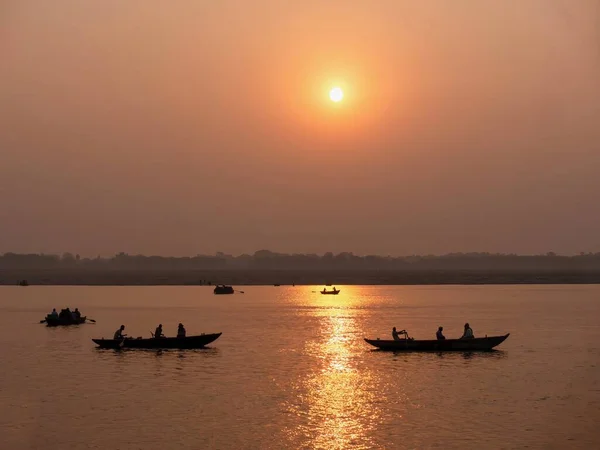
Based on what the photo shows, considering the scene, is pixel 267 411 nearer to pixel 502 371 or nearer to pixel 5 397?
pixel 5 397

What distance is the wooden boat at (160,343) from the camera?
234 feet

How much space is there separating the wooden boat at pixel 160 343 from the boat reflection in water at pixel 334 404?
1039cm

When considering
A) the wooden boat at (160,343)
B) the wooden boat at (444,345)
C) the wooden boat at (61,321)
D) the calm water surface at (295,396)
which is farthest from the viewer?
the wooden boat at (61,321)

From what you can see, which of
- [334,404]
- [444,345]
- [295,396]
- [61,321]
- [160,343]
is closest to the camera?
[334,404]

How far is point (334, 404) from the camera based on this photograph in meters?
47.4

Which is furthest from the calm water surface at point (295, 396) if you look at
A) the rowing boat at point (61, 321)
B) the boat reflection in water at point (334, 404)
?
the rowing boat at point (61, 321)

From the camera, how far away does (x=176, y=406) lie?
152ft

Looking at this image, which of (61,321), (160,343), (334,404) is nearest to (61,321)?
(61,321)

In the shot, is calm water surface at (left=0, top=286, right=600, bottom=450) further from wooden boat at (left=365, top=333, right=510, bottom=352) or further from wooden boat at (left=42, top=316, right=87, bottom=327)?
wooden boat at (left=42, top=316, right=87, bottom=327)

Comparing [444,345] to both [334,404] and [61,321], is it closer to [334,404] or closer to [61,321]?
[334,404]

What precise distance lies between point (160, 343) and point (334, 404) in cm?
2843

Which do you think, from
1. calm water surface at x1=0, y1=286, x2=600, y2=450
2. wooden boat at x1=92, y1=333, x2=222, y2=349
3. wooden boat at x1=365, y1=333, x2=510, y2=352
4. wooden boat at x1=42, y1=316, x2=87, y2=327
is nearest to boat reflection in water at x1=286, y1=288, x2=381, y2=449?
calm water surface at x1=0, y1=286, x2=600, y2=450

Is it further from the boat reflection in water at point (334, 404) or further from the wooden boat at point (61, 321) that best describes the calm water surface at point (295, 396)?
the wooden boat at point (61, 321)

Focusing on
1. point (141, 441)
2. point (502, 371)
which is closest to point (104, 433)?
point (141, 441)
